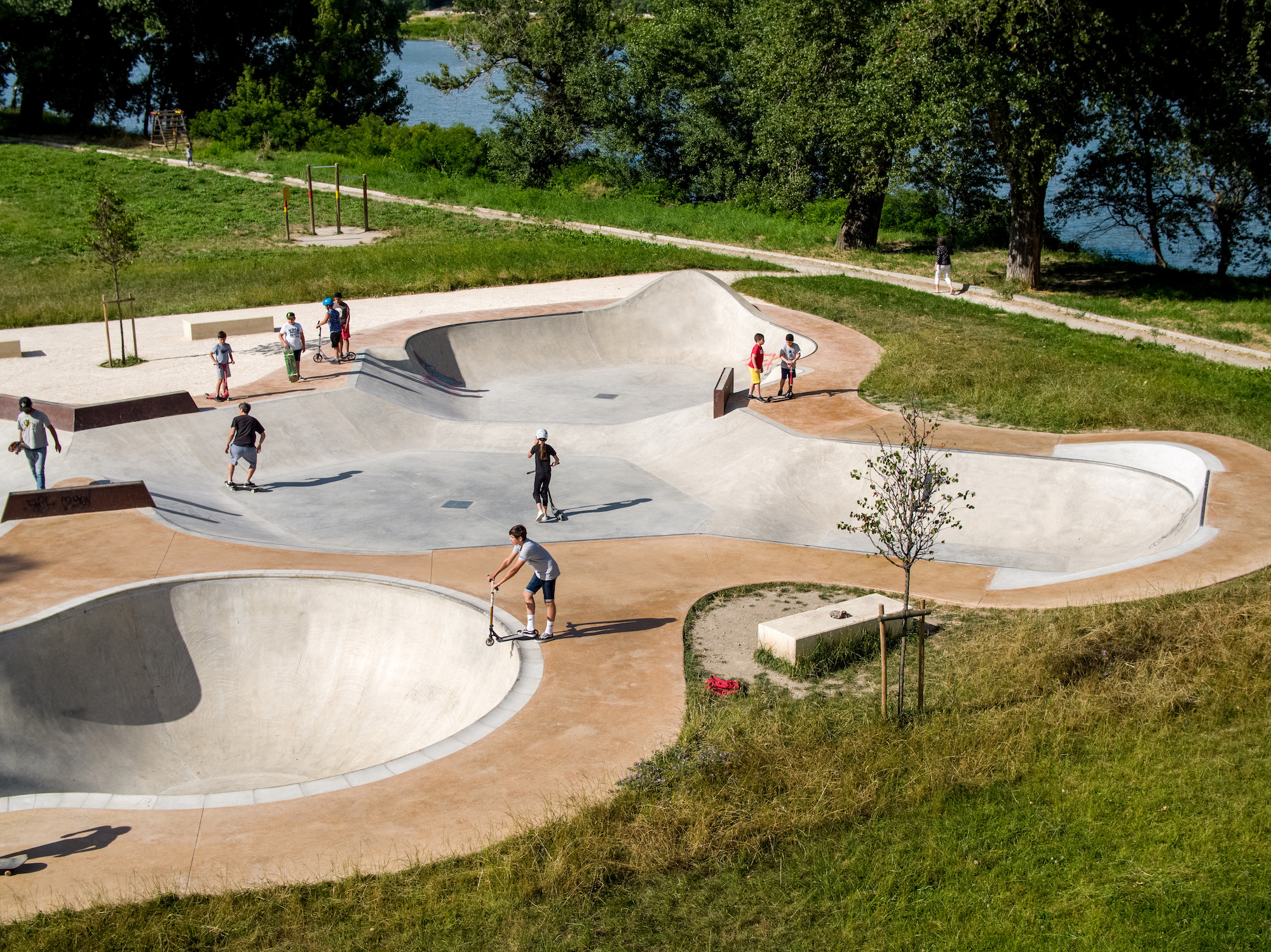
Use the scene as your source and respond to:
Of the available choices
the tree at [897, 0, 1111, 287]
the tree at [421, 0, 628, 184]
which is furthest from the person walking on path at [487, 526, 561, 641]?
the tree at [421, 0, 628, 184]

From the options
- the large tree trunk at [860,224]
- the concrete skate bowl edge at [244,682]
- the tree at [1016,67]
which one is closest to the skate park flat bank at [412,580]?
the concrete skate bowl edge at [244,682]

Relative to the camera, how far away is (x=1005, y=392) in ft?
69.5

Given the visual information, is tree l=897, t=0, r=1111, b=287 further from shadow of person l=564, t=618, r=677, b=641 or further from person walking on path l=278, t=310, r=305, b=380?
shadow of person l=564, t=618, r=677, b=641

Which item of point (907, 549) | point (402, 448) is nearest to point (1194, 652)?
point (907, 549)

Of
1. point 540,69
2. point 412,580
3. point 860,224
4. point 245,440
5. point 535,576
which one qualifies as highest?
point 540,69

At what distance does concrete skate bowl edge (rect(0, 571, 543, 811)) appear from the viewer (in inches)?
442

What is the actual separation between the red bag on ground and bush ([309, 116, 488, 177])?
153 ft

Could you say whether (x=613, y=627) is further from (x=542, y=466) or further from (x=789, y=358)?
(x=789, y=358)

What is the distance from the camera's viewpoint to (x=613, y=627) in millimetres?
12820

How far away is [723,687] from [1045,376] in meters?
13.8

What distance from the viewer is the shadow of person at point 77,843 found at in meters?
8.38

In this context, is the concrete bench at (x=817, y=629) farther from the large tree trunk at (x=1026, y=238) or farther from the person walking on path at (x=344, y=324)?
the large tree trunk at (x=1026, y=238)

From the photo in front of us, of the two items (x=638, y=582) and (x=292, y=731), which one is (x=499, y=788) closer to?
(x=292, y=731)

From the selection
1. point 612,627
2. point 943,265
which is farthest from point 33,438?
point 943,265
